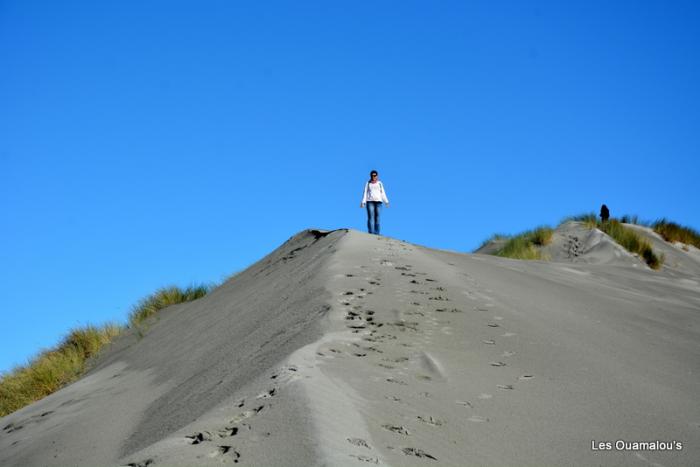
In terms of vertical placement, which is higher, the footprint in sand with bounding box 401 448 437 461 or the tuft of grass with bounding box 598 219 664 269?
the tuft of grass with bounding box 598 219 664 269

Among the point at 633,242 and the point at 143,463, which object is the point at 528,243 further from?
the point at 143,463

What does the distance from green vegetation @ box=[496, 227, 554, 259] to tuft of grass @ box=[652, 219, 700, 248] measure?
274 centimetres

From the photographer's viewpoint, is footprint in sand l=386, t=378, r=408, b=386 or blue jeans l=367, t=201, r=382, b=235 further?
blue jeans l=367, t=201, r=382, b=235

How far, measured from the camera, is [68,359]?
10109 millimetres

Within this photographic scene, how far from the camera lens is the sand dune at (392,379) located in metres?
3.32

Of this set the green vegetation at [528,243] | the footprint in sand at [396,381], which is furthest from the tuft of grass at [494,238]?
the footprint in sand at [396,381]

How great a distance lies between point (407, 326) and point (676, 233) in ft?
43.6

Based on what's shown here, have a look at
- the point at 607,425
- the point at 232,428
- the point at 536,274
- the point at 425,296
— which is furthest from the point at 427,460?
the point at 536,274

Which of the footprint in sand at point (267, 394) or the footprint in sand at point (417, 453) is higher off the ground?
the footprint in sand at point (267, 394)

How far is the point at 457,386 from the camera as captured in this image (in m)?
4.23

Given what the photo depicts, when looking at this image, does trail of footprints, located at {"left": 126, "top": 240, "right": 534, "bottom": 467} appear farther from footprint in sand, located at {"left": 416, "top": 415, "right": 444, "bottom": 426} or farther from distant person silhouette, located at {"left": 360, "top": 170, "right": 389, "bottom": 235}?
distant person silhouette, located at {"left": 360, "top": 170, "right": 389, "bottom": 235}

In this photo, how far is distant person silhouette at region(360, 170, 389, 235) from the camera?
443 inches

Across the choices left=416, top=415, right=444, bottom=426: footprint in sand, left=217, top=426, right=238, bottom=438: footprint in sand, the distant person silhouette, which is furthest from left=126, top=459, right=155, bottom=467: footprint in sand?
the distant person silhouette

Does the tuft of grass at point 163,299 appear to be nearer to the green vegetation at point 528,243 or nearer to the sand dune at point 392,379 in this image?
the sand dune at point 392,379
